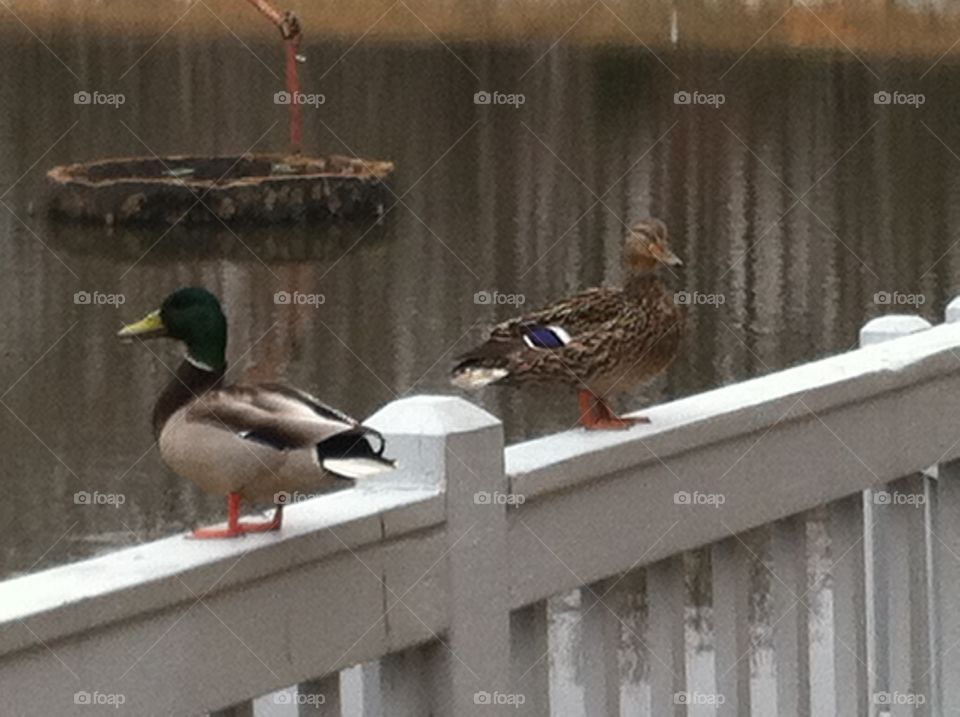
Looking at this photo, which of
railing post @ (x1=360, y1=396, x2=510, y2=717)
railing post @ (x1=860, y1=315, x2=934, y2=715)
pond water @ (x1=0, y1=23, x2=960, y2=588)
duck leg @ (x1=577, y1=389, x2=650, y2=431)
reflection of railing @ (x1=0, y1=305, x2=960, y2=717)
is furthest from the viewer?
pond water @ (x1=0, y1=23, x2=960, y2=588)

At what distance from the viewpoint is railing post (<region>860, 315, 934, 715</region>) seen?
3178 millimetres

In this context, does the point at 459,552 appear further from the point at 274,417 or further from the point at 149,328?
the point at 149,328

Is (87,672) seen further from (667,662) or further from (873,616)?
(873,616)

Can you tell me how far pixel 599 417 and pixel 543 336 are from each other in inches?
18.5

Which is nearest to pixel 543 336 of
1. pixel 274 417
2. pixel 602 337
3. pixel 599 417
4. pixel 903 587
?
pixel 602 337

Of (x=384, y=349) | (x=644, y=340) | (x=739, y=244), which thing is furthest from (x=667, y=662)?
(x=739, y=244)

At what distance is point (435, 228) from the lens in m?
43.5

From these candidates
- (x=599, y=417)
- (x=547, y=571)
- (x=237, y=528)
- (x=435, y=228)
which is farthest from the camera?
(x=435, y=228)

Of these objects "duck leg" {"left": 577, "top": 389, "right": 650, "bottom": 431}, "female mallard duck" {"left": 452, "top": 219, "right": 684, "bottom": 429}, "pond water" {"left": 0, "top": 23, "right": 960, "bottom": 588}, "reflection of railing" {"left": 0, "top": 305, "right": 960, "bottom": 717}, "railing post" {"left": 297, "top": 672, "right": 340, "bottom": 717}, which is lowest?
"railing post" {"left": 297, "top": 672, "right": 340, "bottom": 717}

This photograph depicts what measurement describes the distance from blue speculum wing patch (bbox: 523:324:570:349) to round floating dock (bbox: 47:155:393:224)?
111 ft

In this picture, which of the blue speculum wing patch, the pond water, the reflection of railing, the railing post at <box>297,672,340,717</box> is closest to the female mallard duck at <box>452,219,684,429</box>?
the blue speculum wing patch

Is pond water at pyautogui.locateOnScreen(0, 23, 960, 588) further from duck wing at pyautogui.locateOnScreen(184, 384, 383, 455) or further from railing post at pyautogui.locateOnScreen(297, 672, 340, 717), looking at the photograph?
railing post at pyautogui.locateOnScreen(297, 672, 340, 717)

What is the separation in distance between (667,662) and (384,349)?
21.5 meters

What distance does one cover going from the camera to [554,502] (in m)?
2.65
